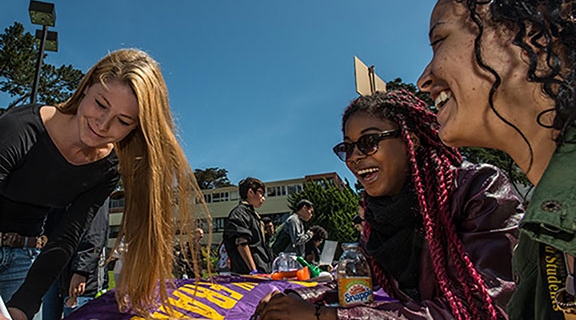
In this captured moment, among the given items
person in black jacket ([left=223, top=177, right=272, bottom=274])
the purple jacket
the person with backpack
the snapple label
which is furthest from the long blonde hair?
the person with backpack

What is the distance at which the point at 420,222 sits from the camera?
205 centimetres

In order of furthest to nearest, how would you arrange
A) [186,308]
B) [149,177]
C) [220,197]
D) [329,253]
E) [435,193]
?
[220,197], [329,253], [149,177], [186,308], [435,193]

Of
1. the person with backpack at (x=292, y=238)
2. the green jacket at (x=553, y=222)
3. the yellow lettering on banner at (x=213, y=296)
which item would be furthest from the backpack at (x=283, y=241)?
the green jacket at (x=553, y=222)

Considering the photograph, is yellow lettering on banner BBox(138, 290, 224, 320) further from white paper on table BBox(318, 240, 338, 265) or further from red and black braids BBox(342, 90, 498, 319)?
white paper on table BBox(318, 240, 338, 265)

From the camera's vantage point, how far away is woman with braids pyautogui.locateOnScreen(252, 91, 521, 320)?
1613 millimetres

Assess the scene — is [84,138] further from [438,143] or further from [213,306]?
[438,143]

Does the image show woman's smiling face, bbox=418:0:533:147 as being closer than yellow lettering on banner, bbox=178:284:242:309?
Yes

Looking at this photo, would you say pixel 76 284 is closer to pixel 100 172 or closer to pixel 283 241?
pixel 100 172

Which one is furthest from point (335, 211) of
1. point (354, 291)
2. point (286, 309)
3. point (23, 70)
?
point (286, 309)

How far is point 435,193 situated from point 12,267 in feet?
8.86

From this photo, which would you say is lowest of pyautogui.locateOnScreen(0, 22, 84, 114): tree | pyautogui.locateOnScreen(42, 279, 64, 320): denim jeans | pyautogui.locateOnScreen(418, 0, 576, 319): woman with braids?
pyautogui.locateOnScreen(42, 279, 64, 320): denim jeans

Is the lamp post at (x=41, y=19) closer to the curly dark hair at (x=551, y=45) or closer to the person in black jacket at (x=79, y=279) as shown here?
the person in black jacket at (x=79, y=279)

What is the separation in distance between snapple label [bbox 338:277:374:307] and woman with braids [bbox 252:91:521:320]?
0.11 meters

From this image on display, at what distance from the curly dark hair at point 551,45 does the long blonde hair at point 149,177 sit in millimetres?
1876
